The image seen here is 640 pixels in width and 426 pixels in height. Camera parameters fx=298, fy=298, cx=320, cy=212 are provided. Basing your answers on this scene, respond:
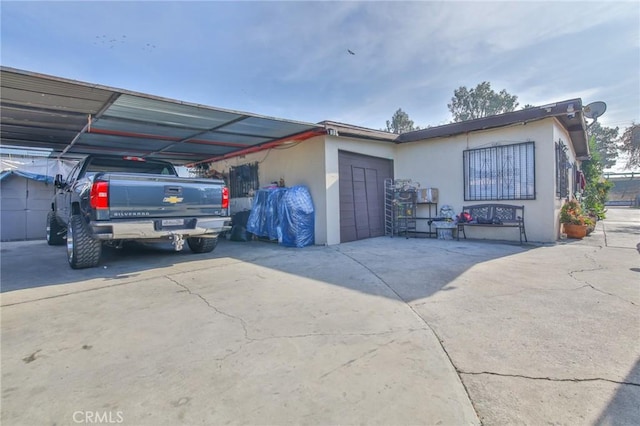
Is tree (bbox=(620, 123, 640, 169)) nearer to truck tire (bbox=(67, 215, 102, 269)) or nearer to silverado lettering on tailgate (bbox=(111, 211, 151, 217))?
silverado lettering on tailgate (bbox=(111, 211, 151, 217))

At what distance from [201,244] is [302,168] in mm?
3309

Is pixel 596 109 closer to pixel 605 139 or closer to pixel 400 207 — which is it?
pixel 400 207

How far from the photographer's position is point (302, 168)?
8219 mm

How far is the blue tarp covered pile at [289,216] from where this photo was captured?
296 inches

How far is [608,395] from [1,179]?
15315 millimetres

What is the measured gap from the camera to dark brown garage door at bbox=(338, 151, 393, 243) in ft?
26.7

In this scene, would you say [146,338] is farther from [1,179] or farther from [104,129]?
[1,179]

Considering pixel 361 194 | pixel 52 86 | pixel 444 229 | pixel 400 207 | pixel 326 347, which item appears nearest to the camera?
pixel 326 347

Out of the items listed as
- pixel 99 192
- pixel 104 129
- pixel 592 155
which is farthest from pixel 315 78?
pixel 592 155

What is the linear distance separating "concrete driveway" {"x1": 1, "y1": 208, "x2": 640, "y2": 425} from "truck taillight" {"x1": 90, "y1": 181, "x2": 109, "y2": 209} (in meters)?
1.12

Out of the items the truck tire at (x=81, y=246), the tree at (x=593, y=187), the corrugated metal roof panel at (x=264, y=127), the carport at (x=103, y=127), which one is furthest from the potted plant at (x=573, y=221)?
the truck tire at (x=81, y=246)

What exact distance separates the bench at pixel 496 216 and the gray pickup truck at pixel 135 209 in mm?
6590

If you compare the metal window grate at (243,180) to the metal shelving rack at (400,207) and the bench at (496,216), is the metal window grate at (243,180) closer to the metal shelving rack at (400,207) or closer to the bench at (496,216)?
the metal shelving rack at (400,207)

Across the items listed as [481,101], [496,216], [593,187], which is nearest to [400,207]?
[496,216]
